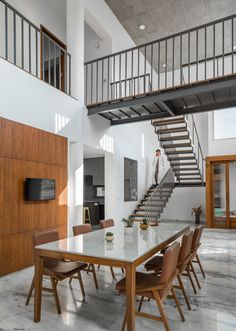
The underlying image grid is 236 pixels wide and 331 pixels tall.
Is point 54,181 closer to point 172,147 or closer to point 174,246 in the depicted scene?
point 174,246

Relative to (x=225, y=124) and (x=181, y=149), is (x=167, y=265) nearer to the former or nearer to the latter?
(x=181, y=149)

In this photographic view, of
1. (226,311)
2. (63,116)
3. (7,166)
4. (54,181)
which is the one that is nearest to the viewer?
(226,311)

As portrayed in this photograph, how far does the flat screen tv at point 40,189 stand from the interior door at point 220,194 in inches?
238

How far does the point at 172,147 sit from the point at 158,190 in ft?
4.95

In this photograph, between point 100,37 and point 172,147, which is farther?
point 172,147

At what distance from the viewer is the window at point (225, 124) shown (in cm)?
911

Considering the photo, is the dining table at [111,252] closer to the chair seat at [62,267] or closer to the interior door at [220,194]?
the chair seat at [62,267]

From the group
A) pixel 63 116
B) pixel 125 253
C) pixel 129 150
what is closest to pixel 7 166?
pixel 63 116

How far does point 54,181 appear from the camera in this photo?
4953 mm

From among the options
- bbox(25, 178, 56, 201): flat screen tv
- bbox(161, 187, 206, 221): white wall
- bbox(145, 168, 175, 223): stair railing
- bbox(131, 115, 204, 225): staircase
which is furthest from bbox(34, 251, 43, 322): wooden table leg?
bbox(161, 187, 206, 221): white wall

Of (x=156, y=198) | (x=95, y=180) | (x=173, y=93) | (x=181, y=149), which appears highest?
(x=173, y=93)

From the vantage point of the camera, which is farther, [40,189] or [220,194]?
[220,194]

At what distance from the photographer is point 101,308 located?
2.85 meters

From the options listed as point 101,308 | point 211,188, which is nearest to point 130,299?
point 101,308
